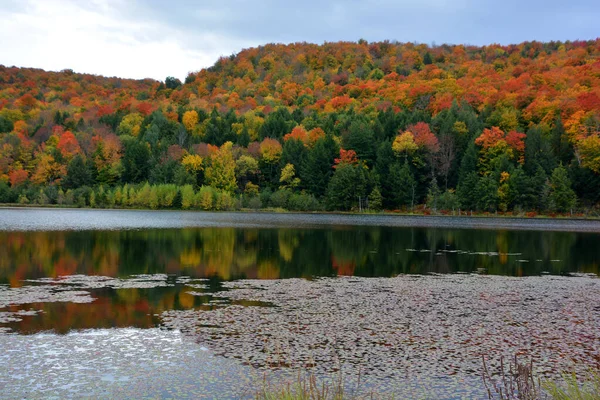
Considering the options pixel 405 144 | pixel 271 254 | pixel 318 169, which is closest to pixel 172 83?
pixel 318 169

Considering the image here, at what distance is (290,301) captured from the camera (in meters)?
20.1

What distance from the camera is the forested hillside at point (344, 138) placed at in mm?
100812

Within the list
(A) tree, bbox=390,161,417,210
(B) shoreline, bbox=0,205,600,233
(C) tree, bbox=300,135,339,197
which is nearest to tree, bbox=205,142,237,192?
(C) tree, bbox=300,135,339,197

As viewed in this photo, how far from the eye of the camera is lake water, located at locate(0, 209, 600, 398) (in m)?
11.9

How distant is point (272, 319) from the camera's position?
17.0m

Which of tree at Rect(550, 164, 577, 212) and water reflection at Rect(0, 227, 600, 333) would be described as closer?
water reflection at Rect(0, 227, 600, 333)

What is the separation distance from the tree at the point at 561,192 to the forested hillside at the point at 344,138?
255 millimetres

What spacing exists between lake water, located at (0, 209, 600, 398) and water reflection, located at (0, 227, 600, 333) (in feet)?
0.44

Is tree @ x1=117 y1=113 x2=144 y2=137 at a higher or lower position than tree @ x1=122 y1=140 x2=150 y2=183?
higher

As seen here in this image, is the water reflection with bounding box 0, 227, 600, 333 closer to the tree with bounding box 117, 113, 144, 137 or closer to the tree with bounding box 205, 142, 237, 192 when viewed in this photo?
the tree with bounding box 205, 142, 237, 192

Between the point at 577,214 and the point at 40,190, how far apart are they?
10353 cm

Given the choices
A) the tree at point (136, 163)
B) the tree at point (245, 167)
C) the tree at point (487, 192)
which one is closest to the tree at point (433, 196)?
the tree at point (487, 192)

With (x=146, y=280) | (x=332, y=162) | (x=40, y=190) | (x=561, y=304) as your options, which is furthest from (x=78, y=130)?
(x=561, y=304)

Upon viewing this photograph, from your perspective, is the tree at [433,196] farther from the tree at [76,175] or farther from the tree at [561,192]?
the tree at [76,175]
